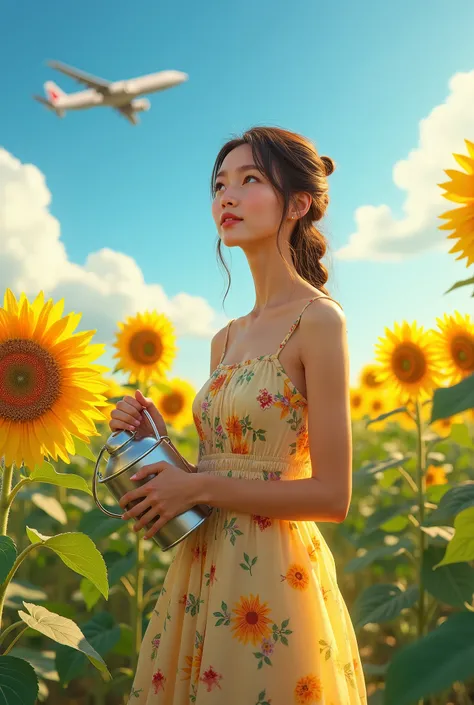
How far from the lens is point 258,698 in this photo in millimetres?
1721

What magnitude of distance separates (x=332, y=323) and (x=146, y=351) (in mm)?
2827

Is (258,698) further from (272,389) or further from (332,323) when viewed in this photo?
(332,323)

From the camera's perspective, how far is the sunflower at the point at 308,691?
68.1 inches

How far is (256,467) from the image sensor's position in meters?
2.00

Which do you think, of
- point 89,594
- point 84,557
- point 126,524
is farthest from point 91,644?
point 84,557

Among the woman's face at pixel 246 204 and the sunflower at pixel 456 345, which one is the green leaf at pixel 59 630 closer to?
the woman's face at pixel 246 204

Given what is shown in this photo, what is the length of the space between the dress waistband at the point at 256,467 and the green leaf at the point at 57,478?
42 cm

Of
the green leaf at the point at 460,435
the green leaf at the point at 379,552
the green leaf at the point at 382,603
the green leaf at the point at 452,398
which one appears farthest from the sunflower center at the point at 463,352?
the green leaf at the point at 452,398

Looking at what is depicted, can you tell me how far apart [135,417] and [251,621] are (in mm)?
668

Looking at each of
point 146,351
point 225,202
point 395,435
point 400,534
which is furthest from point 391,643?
point 225,202

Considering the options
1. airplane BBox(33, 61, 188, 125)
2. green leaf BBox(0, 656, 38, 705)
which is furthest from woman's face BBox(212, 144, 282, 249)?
airplane BBox(33, 61, 188, 125)

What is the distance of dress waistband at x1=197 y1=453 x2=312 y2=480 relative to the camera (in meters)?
1.99

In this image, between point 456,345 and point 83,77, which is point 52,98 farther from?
point 456,345

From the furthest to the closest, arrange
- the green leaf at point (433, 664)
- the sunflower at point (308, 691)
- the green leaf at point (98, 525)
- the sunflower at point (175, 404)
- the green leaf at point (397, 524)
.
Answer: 1. the sunflower at point (175, 404)
2. the green leaf at point (397, 524)
3. the green leaf at point (98, 525)
4. the sunflower at point (308, 691)
5. the green leaf at point (433, 664)
